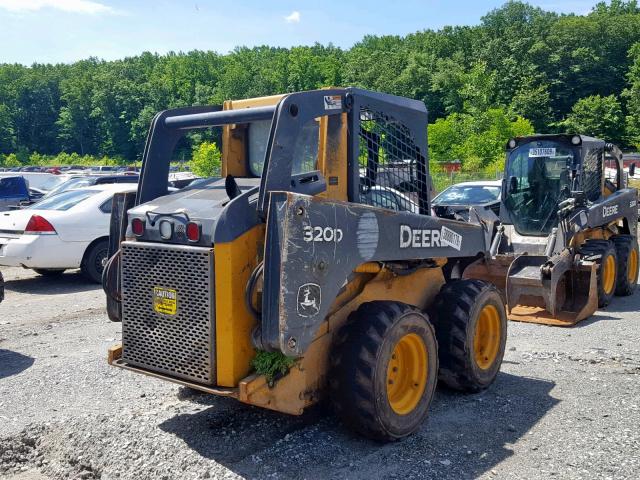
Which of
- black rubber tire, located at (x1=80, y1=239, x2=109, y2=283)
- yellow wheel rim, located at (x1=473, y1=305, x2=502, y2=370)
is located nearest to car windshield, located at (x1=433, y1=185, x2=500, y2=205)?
black rubber tire, located at (x1=80, y1=239, x2=109, y2=283)

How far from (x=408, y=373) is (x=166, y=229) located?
2060 millimetres

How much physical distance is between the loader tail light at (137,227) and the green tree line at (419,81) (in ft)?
115

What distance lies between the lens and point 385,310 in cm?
452

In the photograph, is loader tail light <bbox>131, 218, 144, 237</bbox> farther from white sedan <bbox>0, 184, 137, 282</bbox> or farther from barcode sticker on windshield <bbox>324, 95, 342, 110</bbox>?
white sedan <bbox>0, 184, 137, 282</bbox>

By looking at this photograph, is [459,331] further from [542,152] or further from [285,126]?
[542,152]

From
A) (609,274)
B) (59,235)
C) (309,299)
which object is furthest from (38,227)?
(609,274)

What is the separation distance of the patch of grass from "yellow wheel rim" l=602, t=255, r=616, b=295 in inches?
282

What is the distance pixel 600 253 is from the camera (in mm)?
9695

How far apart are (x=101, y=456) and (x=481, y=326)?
11.1 ft

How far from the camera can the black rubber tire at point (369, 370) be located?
4305 mm

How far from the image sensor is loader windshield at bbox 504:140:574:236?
1005 cm

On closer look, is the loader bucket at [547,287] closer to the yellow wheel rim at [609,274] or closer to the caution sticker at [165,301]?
the yellow wheel rim at [609,274]

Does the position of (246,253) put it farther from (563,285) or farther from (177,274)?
(563,285)

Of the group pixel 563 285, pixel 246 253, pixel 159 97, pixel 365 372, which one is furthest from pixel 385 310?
pixel 159 97
